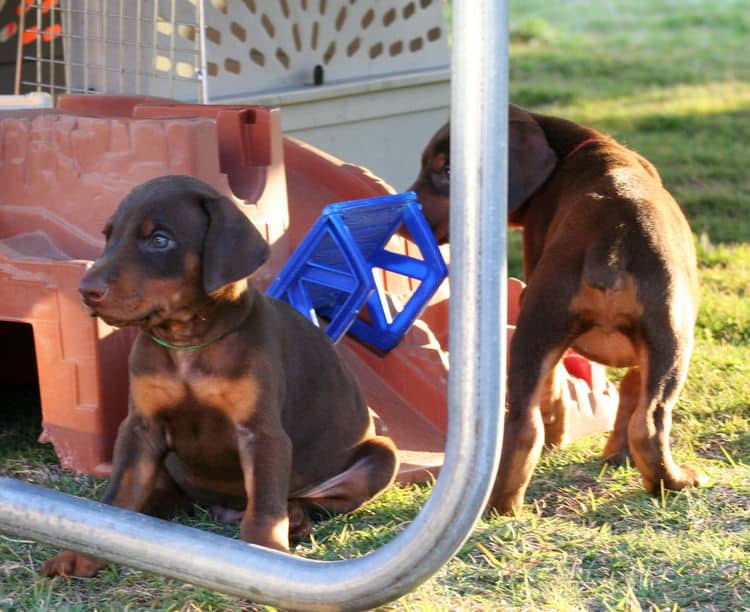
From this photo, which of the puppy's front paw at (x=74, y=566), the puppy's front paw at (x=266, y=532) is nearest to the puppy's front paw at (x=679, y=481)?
the puppy's front paw at (x=266, y=532)

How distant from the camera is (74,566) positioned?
3.08 metres

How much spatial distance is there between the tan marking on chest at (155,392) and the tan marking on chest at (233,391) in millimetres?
41

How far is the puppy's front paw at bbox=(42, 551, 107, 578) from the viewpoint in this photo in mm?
3076

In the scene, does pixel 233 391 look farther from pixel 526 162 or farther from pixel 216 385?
pixel 526 162

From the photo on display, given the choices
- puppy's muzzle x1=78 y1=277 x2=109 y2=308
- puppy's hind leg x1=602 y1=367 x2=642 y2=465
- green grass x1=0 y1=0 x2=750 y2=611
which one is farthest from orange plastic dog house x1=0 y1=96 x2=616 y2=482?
puppy's muzzle x1=78 y1=277 x2=109 y2=308

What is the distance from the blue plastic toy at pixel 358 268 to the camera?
397cm

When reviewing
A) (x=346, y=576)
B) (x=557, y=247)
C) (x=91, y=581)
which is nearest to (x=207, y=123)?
(x=557, y=247)

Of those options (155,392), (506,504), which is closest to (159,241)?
(155,392)

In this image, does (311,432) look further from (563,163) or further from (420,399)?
(563,163)

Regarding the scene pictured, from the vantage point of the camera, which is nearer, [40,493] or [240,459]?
[40,493]

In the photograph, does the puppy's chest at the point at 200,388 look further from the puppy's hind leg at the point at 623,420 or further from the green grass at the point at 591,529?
the puppy's hind leg at the point at 623,420

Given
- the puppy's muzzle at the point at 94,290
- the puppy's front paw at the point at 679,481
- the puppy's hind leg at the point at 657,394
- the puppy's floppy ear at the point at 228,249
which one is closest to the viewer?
the puppy's muzzle at the point at 94,290

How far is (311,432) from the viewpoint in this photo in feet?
11.4

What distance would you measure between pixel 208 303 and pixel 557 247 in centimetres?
99
